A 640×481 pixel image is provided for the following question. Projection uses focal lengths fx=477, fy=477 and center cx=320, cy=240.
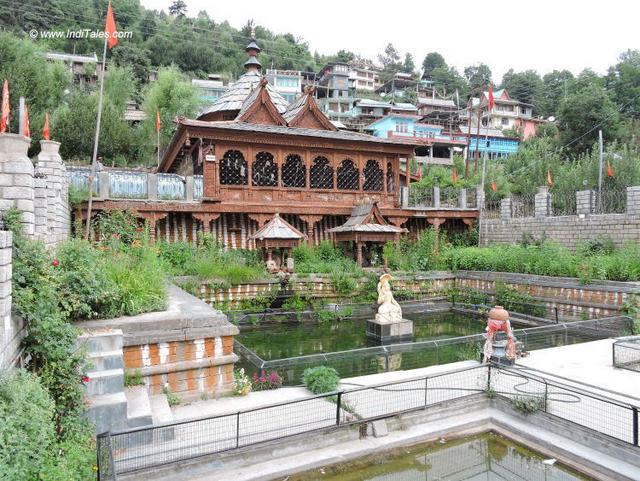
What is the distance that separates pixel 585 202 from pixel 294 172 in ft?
40.4

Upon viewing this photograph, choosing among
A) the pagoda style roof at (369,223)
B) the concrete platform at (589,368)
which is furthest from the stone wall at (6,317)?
the pagoda style roof at (369,223)

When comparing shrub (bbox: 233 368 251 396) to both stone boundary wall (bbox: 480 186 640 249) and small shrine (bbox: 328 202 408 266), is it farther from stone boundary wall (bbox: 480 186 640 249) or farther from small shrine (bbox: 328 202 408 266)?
stone boundary wall (bbox: 480 186 640 249)

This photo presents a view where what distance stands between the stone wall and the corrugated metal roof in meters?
20.5

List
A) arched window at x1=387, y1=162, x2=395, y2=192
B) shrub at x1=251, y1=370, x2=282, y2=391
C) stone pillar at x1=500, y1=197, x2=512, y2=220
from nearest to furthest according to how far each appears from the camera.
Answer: shrub at x1=251, y1=370, x2=282, y2=391
stone pillar at x1=500, y1=197, x2=512, y2=220
arched window at x1=387, y1=162, x2=395, y2=192

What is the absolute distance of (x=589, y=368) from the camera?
31.4 ft

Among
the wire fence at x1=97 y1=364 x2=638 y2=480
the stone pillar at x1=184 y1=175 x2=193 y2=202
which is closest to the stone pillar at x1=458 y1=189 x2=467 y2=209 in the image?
the stone pillar at x1=184 y1=175 x2=193 y2=202

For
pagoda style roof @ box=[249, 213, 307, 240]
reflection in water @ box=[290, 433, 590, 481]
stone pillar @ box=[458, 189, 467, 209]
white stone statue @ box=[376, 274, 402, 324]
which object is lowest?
reflection in water @ box=[290, 433, 590, 481]

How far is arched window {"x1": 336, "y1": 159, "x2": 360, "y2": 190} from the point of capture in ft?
75.1

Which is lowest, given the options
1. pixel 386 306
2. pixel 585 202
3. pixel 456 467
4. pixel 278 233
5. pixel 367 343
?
pixel 367 343

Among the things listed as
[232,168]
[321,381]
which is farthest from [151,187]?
[321,381]

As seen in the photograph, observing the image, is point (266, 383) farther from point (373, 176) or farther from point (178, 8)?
point (178, 8)

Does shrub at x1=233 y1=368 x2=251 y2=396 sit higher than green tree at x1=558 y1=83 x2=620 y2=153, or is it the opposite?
green tree at x1=558 y1=83 x2=620 y2=153

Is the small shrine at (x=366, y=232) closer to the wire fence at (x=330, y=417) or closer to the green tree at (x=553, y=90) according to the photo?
the wire fence at (x=330, y=417)

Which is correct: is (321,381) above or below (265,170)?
below
